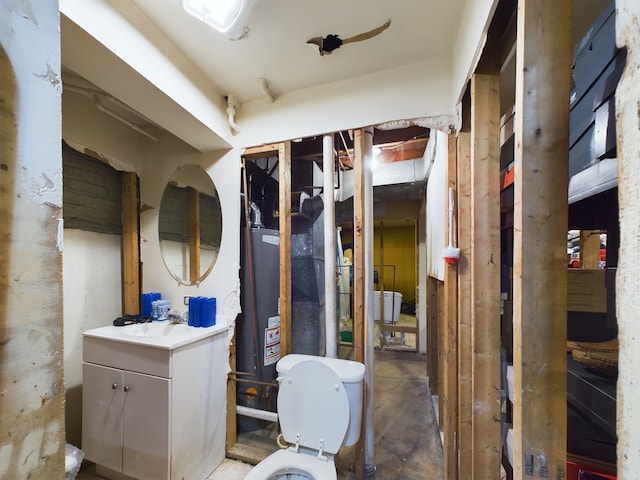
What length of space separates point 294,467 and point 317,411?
23 cm

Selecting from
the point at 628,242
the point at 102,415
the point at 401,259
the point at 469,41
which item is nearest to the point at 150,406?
the point at 102,415

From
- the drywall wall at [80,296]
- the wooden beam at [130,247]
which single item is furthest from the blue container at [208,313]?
the drywall wall at [80,296]

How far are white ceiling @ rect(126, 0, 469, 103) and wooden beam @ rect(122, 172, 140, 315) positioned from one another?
1.06m

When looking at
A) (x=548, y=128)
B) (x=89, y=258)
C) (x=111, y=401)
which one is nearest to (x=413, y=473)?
(x=111, y=401)

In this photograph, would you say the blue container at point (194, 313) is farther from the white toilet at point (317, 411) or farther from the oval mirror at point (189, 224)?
the white toilet at point (317, 411)

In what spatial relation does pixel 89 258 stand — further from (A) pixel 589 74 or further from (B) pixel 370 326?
(A) pixel 589 74

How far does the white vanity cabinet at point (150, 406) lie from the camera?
1258mm

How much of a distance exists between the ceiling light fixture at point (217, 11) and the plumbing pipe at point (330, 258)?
689 mm

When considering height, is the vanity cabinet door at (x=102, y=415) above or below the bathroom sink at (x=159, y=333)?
below

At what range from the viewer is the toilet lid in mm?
1229

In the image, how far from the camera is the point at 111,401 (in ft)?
4.45

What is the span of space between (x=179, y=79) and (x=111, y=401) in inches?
68.0

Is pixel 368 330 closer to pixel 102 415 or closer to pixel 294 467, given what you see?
pixel 294 467

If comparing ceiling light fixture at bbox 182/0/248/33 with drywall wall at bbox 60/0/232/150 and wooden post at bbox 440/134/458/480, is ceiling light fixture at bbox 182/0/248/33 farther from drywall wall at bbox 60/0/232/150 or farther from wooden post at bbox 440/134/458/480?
wooden post at bbox 440/134/458/480
